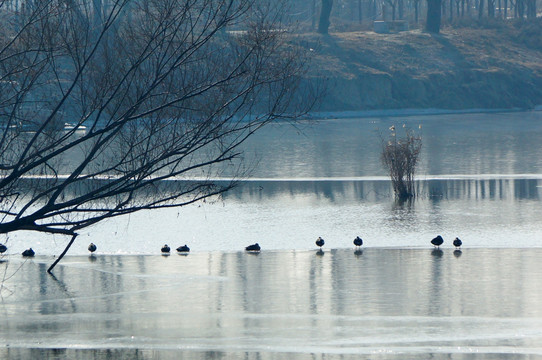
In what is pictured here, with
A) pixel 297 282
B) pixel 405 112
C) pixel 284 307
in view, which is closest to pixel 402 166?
pixel 297 282

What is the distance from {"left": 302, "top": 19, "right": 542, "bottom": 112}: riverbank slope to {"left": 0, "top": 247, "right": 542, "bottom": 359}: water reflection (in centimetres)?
3811

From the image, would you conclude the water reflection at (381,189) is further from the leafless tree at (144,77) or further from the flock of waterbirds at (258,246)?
the leafless tree at (144,77)

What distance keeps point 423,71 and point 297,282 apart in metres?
46.8

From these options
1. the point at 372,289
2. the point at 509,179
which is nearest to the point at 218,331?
the point at 372,289

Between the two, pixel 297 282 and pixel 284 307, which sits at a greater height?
pixel 297 282

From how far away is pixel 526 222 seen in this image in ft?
49.2

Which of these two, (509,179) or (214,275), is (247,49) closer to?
(214,275)

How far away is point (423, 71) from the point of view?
55.6m

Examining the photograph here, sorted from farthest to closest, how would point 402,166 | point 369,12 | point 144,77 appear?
point 369,12 → point 402,166 → point 144,77

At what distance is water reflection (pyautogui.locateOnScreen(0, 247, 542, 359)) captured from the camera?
771cm

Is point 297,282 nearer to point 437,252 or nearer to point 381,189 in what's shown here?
point 437,252

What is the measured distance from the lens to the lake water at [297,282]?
7.86 metres

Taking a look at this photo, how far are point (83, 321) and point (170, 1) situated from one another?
318 cm

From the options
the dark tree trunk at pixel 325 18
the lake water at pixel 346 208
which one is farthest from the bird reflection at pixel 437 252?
the dark tree trunk at pixel 325 18
